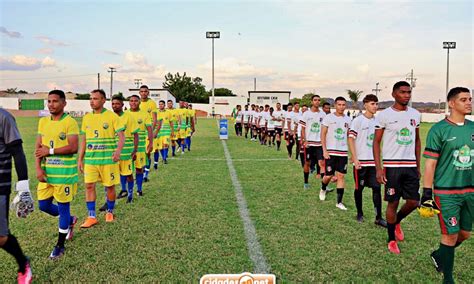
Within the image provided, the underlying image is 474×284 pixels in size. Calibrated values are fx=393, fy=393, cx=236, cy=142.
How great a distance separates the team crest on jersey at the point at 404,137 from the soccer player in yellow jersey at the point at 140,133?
16.3 ft

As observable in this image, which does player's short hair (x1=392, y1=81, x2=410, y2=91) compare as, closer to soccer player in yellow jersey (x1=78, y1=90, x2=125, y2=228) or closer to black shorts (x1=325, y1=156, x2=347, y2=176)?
black shorts (x1=325, y1=156, x2=347, y2=176)

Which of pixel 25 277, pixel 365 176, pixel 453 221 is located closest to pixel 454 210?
pixel 453 221

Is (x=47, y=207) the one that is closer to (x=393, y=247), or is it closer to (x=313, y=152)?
(x=393, y=247)

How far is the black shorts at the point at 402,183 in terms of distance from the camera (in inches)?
189

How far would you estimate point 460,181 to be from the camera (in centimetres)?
375

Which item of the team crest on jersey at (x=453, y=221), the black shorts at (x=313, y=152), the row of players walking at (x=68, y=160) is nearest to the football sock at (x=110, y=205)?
the row of players walking at (x=68, y=160)

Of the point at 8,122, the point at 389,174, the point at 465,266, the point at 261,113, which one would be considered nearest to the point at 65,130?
the point at 8,122

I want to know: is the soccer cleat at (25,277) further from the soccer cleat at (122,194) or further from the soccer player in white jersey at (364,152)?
the soccer player in white jersey at (364,152)

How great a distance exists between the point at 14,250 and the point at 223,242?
92.9 inches

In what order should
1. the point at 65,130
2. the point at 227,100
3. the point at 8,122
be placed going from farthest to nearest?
the point at 227,100 < the point at 65,130 < the point at 8,122

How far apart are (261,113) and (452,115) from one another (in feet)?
51.6

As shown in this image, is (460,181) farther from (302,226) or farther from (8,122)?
(8,122)

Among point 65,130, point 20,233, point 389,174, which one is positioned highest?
point 65,130

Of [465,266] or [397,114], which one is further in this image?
[397,114]
